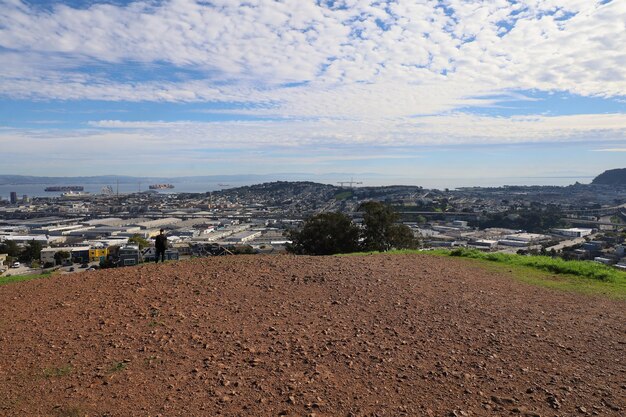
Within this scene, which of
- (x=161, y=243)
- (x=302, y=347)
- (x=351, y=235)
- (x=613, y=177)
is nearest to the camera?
(x=302, y=347)

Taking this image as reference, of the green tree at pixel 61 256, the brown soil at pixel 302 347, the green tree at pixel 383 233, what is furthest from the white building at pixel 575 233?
the green tree at pixel 61 256

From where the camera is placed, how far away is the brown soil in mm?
4207

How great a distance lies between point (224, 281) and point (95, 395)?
4.01 m

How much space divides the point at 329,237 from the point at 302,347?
12853 millimetres

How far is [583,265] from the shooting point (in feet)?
33.8

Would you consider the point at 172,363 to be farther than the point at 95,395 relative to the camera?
Yes

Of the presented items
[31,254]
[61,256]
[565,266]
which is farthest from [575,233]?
[31,254]

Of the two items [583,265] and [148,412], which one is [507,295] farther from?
[148,412]

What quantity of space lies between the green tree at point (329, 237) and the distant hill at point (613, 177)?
84399 mm

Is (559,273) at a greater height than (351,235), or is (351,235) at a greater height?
(559,273)

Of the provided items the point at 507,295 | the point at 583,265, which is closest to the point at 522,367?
the point at 507,295

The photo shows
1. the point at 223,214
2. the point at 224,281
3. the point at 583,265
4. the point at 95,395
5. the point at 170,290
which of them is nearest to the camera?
the point at 95,395

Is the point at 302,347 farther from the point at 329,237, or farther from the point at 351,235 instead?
the point at 351,235

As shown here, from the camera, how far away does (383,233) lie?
1903 centimetres
